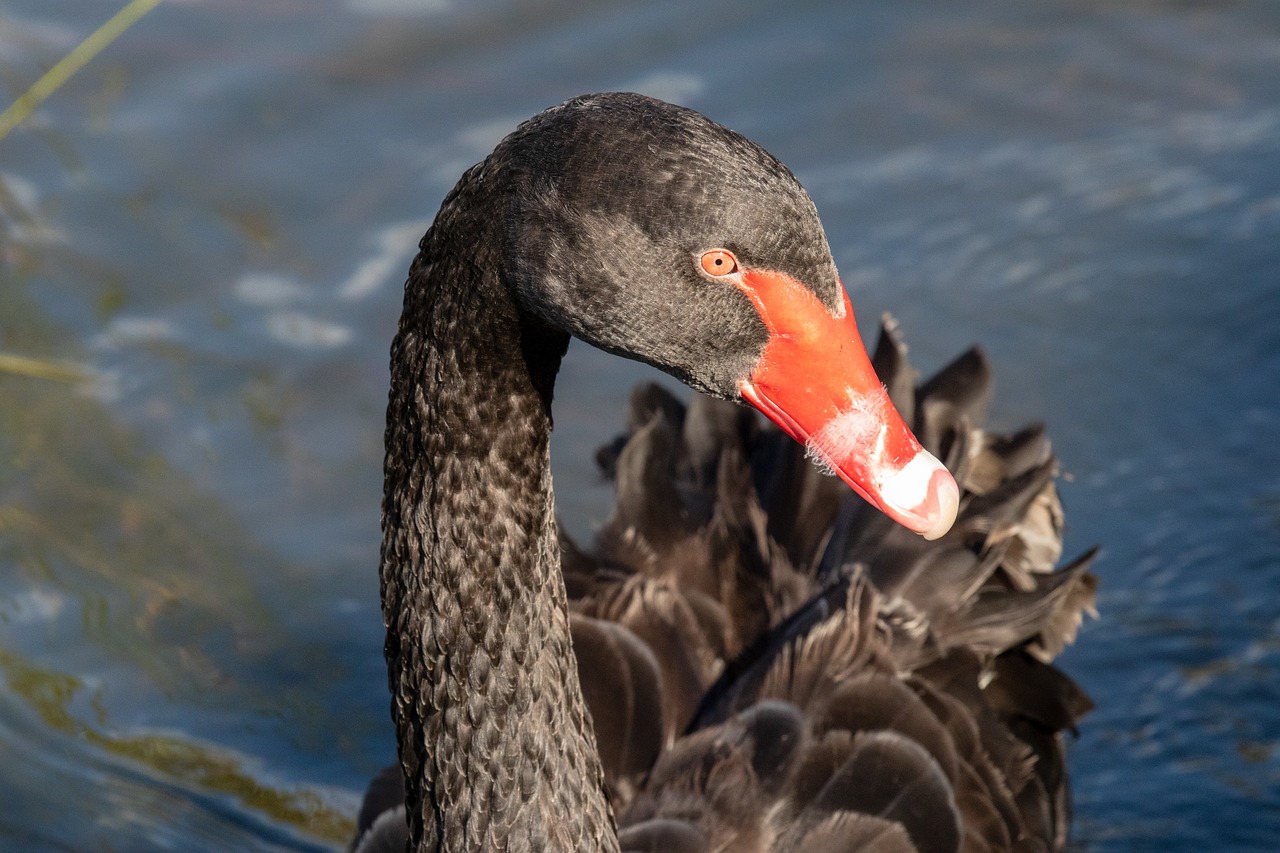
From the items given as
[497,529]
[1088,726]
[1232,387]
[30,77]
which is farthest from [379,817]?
[30,77]

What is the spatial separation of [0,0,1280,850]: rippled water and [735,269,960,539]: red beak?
2.71 m

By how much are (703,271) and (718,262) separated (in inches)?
1.3

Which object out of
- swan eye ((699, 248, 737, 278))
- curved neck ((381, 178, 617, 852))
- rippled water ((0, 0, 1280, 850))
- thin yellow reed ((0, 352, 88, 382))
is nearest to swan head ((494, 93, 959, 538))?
swan eye ((699, 248, 737, 278))

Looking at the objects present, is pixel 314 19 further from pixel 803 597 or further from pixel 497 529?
pixel 497 529

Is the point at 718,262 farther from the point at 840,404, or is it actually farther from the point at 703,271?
the point at 840,404

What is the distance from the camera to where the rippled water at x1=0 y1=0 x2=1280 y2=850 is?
5297mm

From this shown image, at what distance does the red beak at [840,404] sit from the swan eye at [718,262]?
0.08ft

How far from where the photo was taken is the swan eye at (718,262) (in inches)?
107

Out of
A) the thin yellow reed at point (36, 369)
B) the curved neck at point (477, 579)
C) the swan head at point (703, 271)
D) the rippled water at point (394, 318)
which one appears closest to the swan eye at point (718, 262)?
the swan head at point (703, 271)

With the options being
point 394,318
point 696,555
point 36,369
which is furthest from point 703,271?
point 36,369

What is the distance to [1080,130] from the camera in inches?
314

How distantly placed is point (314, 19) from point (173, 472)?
2.85m

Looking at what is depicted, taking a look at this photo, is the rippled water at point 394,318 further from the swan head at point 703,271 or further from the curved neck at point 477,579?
the swan head at point 703,271

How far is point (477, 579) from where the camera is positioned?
10.6 ft
